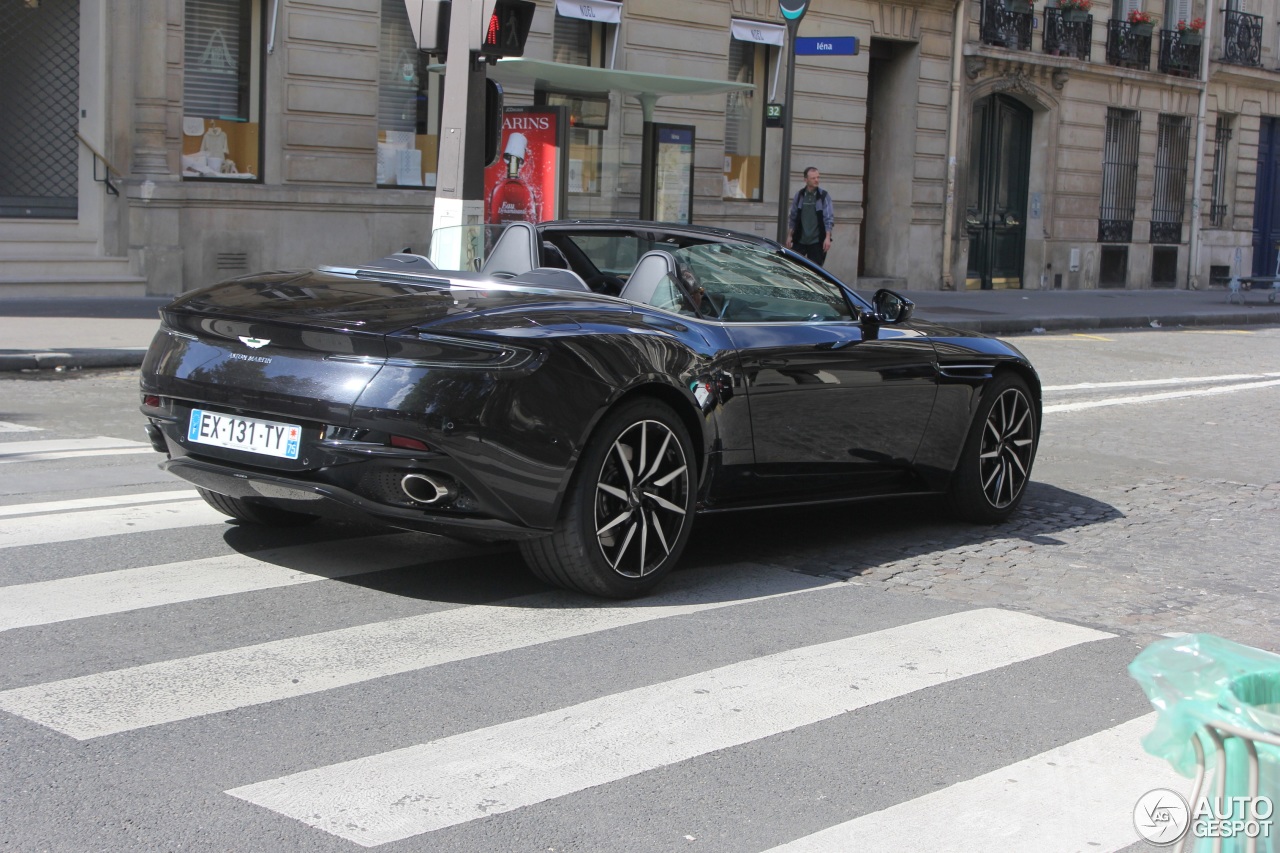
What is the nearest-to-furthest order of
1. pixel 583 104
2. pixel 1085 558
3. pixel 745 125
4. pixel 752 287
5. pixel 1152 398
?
1. pixel 752 287
2. pixel 1085 558
3. pixel 1152 398
4. pixel 583 104
5. pixel 745 125

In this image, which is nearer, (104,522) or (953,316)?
(104,522)

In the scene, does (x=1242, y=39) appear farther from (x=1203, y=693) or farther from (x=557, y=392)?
(x=1203, y=693)

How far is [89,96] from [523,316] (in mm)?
14686

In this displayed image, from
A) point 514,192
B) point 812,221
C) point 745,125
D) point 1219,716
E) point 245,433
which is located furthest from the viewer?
point 745,125

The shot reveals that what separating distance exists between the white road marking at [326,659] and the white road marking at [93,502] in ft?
7.16

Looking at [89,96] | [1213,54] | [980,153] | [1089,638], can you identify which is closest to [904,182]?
[980,153]

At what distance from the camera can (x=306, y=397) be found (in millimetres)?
5285

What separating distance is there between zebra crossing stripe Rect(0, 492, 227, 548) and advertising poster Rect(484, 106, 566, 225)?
34.6 ft

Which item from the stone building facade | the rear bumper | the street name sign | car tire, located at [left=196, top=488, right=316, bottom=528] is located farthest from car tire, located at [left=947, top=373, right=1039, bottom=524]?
the street name sign

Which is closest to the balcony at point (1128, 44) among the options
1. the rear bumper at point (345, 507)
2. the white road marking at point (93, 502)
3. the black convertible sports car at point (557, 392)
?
the black convertible sports car at point (557, 392)

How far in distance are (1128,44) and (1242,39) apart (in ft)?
18.6

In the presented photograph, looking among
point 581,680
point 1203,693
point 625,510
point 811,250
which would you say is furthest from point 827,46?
point 1203,693

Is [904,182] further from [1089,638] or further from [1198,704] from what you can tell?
[1198,704]

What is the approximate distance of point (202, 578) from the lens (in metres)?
5.66
